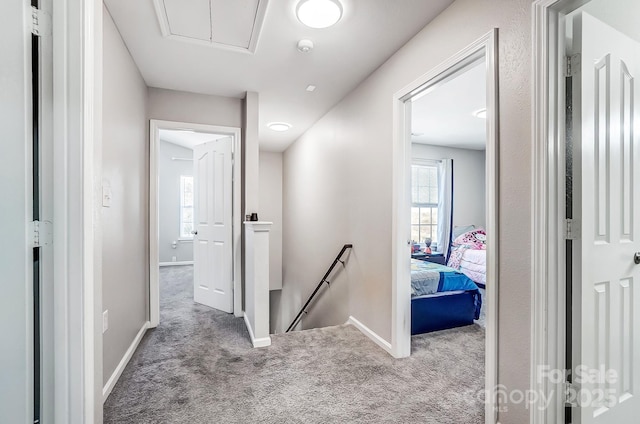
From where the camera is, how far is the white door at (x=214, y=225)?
352cm

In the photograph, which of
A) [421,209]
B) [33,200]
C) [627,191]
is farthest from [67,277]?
[421,209]

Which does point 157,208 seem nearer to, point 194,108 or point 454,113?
point 194,108

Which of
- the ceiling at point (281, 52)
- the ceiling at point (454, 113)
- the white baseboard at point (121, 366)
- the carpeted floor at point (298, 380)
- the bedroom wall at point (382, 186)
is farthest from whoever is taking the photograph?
the ceiling at point (454, 113)

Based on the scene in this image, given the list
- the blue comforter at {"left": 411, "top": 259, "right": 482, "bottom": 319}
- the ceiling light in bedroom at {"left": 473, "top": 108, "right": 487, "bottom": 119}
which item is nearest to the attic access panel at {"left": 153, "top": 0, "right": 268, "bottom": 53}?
the blue comforter at {"left": 411, "top": 259, "right": 482, "bottom": 319}

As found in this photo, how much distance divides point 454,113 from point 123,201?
13.5 ft

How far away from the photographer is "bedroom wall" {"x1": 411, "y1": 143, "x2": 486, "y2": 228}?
6137mm

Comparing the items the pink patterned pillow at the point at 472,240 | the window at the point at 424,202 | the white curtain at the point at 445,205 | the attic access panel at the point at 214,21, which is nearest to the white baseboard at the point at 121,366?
the attic access panel at the point at 214,21

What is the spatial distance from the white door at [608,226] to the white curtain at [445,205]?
14.7 feet

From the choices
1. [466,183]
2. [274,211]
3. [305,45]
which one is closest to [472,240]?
[466,183]

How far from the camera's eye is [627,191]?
1475 millimetres

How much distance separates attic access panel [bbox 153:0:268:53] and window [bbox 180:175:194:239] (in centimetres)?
597

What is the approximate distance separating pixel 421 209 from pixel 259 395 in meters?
4.99

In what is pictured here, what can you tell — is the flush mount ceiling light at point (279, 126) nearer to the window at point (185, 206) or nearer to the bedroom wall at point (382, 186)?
the bedroom wall at point (382, 186)

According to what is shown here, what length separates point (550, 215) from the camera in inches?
52.2
